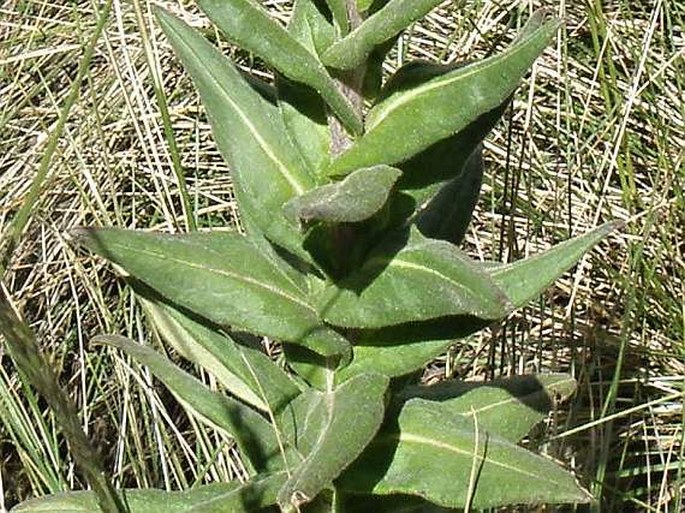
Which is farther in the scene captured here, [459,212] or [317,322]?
[459,212]

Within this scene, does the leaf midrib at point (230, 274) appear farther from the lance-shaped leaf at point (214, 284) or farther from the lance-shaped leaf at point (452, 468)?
the lance-shaped leaf at point (452, 468)

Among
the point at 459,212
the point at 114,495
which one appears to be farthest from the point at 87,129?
the point at 114,495

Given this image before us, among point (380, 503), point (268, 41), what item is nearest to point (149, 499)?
point (380, 503)

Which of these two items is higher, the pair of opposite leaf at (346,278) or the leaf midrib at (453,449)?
the pair of opposite leaf at (346,278)

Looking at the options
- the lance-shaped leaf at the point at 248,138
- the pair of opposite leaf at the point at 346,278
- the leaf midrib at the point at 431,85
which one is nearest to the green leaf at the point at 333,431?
the pair of opposite leaf at the point at 346,278

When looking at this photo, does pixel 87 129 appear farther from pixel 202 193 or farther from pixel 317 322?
pixel 317 322
